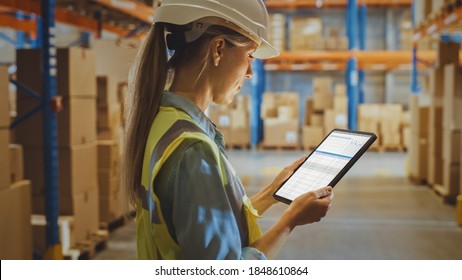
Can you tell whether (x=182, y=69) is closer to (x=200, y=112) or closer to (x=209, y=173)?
(x=200, y=112)

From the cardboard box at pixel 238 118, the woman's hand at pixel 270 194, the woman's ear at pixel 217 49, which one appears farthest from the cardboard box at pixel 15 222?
the cardboard box at pixel 238 118

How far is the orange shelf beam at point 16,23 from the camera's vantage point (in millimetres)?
6680

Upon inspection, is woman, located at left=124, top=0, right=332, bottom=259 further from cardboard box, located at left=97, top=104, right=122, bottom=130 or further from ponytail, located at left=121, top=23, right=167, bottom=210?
cardboard box, located at left=97, top=104, right=122, bottom=130

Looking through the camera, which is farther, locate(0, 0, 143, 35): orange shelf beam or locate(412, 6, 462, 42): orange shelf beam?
locate(412, 6, 462, 42): orange shelf beam

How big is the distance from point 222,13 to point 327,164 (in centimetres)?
47

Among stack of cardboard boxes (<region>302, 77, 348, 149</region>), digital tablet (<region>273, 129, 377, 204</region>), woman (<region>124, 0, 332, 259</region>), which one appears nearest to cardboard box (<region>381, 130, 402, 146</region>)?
stack of cardboard boxes (<region>302, 77, 348, 149</region>)

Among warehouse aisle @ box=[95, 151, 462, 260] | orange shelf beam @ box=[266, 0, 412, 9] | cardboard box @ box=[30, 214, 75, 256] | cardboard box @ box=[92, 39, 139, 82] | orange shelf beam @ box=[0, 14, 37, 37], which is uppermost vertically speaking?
orange shelf beam @ box=[266, 0, 412, 9]

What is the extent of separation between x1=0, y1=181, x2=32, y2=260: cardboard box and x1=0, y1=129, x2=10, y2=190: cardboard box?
0.15 ft

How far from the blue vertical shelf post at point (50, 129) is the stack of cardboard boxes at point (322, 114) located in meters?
8.59

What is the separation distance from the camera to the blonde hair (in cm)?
122

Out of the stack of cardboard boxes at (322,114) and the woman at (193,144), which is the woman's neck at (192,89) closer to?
the woman at (193,144)

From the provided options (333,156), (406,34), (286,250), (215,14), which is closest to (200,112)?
(215,14)

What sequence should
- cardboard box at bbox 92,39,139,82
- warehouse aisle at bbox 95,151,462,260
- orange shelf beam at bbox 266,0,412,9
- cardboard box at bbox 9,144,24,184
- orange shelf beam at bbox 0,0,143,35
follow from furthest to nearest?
orange shelf beam at bbox 266,0,412,9 → cardboard box at bbox 92,39,139,82 → warehouse aisle at bbox 95,151,462,260 → orange shelf beam at bbox 0,0,143,35 → cardboard box at bbox 9,144,24,184

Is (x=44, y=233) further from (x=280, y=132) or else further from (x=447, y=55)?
(x=280, y=132)
